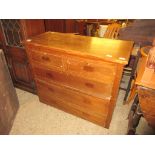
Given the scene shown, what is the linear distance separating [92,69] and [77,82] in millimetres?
305

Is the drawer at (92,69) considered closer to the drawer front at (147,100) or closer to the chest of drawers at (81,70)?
the chest of drawers at (81,70)

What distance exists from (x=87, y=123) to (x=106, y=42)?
116 centimetres

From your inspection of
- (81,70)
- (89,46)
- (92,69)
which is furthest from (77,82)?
(89,46)

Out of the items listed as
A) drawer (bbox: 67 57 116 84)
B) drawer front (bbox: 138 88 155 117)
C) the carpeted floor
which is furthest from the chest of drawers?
drawer front (bbox: 138 88 155 117)

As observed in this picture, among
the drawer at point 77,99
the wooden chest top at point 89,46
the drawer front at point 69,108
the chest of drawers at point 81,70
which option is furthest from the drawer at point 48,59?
the drawer front at point 69,108

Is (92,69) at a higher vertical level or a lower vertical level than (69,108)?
higher

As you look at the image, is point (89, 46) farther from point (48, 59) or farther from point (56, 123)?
point (56, 123)

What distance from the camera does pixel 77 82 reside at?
67.2 inches

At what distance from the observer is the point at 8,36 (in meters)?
2.15

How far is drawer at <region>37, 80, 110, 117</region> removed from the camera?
5.65 feet

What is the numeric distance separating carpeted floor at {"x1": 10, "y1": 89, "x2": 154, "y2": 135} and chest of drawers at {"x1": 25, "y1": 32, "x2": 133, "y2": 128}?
0.37ft

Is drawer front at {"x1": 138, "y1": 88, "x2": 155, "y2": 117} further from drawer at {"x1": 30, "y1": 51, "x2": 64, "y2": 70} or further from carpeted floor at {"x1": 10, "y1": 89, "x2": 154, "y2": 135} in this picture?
drawer at {"x1": 30, "y1": 51, "x2": 64, "y2": 70}

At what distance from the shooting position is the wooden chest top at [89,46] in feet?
4.49

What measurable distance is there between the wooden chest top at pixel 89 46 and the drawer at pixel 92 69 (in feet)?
0.26
